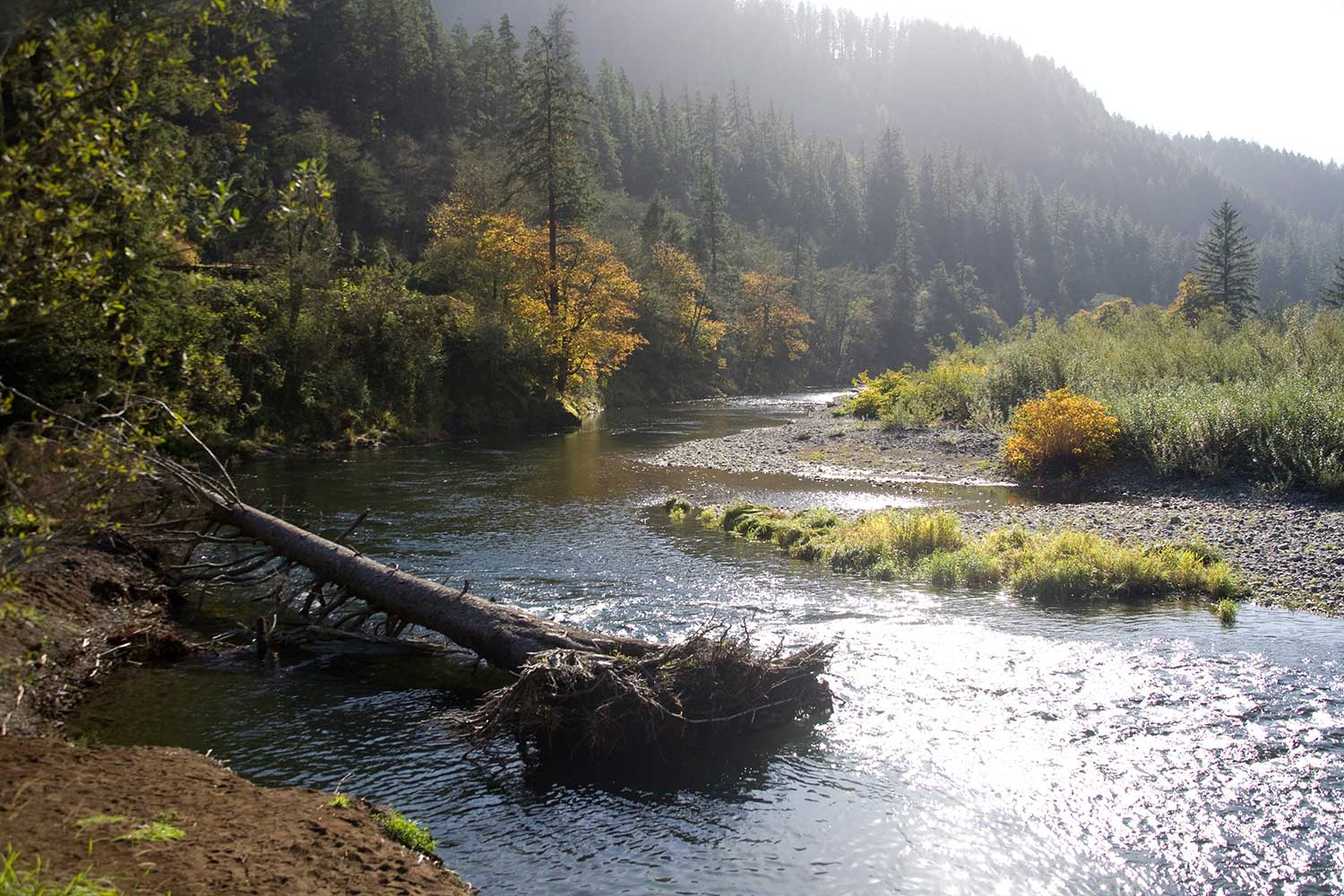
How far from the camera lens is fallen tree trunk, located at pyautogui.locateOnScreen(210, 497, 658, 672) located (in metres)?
8.58

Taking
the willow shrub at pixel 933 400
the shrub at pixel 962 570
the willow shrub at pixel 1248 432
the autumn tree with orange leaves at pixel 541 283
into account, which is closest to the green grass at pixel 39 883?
the shrub at pixel 962 570

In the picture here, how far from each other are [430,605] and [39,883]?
559cm

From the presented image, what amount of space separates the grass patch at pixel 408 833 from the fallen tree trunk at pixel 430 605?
204 cm

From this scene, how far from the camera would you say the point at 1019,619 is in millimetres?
11578

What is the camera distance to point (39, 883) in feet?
13.6

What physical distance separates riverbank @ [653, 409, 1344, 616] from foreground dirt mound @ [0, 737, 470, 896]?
12489 millimetres

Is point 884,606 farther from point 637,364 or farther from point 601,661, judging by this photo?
point 637,364

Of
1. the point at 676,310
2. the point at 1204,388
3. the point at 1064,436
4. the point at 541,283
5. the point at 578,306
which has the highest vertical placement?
the point at 676,310

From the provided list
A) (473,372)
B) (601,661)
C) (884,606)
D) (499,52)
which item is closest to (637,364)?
(473,372)

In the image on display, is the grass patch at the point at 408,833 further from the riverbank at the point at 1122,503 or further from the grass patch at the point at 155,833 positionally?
the riverbank at the point at 1122,503

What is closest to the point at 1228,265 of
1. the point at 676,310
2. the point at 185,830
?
the point at 676,310

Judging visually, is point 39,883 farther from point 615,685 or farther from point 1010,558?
point 1010,558

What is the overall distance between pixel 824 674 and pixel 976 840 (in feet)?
10.2

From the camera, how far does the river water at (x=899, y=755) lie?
6.18m
